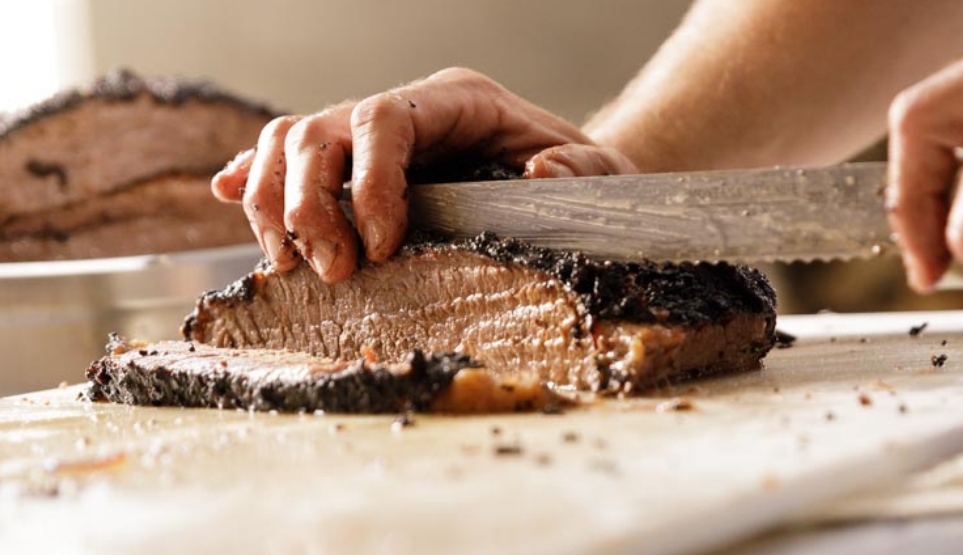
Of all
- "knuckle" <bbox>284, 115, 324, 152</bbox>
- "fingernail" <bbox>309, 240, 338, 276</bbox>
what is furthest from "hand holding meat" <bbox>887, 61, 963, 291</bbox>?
"knuckle" <bbox>284, 115, 324, 152</bbox>

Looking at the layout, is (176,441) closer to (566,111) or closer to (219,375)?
(219,375)

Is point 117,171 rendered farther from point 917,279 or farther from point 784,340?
point 917,279

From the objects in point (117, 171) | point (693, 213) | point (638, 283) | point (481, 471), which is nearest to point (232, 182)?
point (638, 283)

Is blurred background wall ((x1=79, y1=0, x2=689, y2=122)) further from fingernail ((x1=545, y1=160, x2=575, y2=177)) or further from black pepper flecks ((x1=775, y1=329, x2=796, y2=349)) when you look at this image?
fingernail ((x1=545, y1=160, x2=575, y2=177))

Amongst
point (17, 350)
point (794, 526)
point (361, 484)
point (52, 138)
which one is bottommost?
point (794, 526)

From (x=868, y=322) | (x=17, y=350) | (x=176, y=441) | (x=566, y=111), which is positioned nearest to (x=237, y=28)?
(x=566, y=111)

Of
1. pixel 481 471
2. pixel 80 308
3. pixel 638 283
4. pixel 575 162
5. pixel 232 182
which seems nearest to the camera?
pixel 481 471
